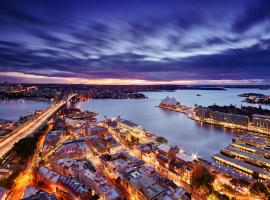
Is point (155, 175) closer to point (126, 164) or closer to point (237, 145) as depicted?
point (126, 164)

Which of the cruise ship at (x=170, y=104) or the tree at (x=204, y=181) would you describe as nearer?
the tree at (x=204, y=181)

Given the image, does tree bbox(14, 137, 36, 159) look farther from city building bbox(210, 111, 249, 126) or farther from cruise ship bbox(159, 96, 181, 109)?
cruise ship bbox(159, 96, 181, 109)

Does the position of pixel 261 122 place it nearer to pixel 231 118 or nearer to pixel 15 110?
pixel 231 118

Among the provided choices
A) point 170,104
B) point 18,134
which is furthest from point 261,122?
point 18,134

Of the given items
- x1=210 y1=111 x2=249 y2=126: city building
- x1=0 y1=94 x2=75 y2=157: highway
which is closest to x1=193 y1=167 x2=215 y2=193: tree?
x1=0 y1=94 x2=75 y2=157: highway

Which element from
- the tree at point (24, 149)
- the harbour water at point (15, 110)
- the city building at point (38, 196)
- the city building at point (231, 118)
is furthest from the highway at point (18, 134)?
the city building at point (231, 118)

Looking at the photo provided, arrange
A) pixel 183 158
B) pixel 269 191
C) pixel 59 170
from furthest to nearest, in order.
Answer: pixel 183 158 < pixel 59 170 < pixel 269 191

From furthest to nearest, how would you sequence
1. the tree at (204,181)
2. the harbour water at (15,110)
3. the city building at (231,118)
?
the harbour water at (15,110)
the city building at (231,118)
the tree at (204,181)

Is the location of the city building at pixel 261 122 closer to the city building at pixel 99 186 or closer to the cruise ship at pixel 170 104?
the cruise ship at pixel 170 104

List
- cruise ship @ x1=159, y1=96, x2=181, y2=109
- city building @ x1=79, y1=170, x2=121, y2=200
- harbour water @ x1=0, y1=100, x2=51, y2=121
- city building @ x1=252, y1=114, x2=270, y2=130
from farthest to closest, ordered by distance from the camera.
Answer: cruise ship @ x1=159, y1=96, x2=181, y2=109
harbour water @ x1=0, y1=100, x2=51, y2=121
city building @ x1=252, y1=114, x2=270, y2=130
city building @ x1=79, y1=170, x2=121, y2=200

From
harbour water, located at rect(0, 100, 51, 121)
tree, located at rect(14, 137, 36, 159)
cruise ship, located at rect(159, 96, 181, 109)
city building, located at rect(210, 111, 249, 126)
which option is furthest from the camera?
cruise ship, located at rect(159, 96, 181, 109)

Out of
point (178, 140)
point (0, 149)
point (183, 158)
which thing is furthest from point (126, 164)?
point (0, 149)
